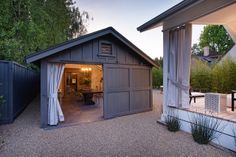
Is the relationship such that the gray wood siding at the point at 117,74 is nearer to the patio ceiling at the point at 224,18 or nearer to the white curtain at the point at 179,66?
the white curtain at the point at 179,66

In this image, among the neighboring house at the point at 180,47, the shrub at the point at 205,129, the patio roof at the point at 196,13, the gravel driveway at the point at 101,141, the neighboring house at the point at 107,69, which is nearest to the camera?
the gravel driveway at the point at 101,141

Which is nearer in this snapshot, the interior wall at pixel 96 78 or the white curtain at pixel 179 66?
the white curtain at pixel 179 66

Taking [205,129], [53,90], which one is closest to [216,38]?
[205,129]

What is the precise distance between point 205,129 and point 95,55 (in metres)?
4.36

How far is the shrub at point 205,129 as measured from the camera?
12.7 feet

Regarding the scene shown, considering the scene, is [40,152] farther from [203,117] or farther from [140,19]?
[140,19]

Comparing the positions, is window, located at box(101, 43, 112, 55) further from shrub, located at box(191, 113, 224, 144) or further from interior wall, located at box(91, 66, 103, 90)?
interior wall, located at box(91, 66, 103, 90)

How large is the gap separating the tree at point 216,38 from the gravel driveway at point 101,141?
23.8 m

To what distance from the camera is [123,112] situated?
6895 mm

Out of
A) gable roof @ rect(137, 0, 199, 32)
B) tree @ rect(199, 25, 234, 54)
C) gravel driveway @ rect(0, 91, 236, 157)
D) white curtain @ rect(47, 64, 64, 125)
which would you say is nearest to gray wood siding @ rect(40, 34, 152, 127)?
white curtain @ rect(47, 64, 64, 125)

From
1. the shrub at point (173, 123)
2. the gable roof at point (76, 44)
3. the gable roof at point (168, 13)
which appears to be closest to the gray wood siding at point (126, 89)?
the gable roof at point (76, 44)

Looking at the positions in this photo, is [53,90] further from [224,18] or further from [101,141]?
[224,18]

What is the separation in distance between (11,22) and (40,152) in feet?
29.2

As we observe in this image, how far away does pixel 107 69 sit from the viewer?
21.2 feet
